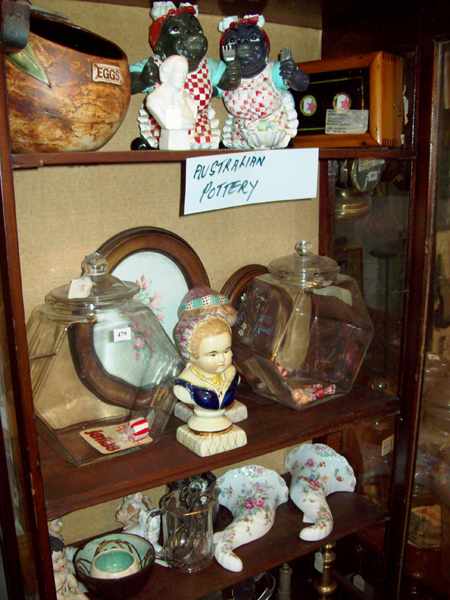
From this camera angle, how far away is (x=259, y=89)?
3.46ft

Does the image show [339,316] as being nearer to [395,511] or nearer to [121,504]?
[395,511]

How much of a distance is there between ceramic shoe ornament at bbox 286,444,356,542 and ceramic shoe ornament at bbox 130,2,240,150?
718 mm

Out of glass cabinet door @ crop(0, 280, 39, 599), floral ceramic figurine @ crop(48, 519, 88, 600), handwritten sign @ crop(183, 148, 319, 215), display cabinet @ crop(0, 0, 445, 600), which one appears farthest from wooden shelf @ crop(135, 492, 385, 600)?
handwritten sign @ crop(183, 148, 319, 215)

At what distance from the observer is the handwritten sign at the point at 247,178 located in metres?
0.91

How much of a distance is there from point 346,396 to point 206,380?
334 millimetres

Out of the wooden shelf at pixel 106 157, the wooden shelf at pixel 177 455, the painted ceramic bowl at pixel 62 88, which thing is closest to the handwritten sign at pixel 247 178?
the wooden shelf at pixel 106 157

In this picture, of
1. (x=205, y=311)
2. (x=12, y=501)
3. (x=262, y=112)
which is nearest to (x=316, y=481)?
(x=205, y=311)

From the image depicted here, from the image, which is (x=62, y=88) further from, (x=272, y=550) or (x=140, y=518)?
(x=272, y=550)

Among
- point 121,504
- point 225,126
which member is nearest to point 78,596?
point 121,504

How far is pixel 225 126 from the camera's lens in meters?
1.13

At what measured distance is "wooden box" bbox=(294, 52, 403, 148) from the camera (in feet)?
3.53

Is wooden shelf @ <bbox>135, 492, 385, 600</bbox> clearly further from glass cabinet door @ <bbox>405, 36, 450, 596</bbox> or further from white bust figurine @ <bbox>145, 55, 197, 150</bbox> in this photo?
white bust figurine @ <bbox>145, 55, 197, 150</bbox>

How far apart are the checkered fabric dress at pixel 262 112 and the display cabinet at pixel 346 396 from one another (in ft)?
0.36

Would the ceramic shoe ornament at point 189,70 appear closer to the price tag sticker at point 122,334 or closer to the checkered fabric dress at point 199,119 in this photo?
the checkered fabric dress at point 199,119
